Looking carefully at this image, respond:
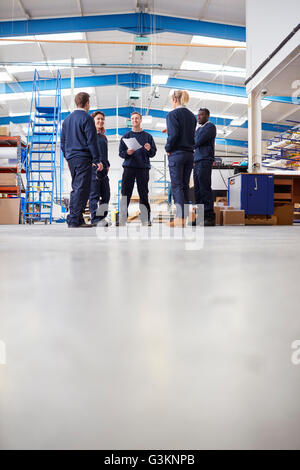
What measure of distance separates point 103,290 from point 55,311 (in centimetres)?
11

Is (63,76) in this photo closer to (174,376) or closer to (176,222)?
(176,222)

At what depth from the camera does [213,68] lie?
1023cm

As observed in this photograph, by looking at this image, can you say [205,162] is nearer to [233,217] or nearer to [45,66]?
[233,217]

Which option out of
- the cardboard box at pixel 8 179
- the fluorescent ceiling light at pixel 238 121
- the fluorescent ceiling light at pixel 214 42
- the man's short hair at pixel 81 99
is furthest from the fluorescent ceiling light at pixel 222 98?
the man's short hair at pixel 81 99

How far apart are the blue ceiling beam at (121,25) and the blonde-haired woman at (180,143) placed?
555 cm

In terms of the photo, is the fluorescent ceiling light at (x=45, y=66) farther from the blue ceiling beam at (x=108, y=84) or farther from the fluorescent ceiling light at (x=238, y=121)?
the fluorescent ceiling light at (x=238, y=121)

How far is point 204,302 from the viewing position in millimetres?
419

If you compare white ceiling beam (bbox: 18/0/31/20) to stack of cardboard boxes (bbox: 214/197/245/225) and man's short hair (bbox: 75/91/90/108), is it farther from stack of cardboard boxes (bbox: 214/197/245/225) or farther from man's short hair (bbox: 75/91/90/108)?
stack of cardboard boxes (bbox: 214/197/245/225)

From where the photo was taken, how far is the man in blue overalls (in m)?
3.39

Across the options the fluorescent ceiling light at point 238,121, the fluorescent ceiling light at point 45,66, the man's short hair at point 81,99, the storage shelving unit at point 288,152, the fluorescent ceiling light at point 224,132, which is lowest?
the man's short hair at point 81,99

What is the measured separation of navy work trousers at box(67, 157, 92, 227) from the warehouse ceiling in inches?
158

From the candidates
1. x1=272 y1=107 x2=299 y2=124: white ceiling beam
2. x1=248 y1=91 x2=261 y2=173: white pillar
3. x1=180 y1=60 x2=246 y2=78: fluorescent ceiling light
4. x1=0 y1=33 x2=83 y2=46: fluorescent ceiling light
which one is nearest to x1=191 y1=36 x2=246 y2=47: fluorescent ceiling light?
x1=180 y1=60 x2=246 y2=78: fluorescent ceiling light

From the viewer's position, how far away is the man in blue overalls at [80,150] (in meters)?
3.39

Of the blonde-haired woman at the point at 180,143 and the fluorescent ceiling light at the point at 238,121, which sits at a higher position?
the fluorescent ceiling light at the point at 238,121
